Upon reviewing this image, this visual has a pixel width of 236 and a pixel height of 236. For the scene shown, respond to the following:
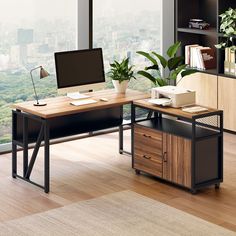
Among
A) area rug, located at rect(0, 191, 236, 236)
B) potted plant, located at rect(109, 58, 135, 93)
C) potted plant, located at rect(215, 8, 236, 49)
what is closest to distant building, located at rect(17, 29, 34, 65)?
potted plant, located at rect(109, 58, 135, 93)

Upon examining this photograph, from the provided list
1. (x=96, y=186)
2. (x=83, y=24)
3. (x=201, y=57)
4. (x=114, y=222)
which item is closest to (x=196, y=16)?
(x=201, y=57)

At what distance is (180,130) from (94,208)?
104 centimetres

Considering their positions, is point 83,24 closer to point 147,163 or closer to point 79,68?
point 79,68

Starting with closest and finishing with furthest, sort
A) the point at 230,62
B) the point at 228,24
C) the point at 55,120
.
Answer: the point at 55,120 < the point at 228,24 < the point at 230,62

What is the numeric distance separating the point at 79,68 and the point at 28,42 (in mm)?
980

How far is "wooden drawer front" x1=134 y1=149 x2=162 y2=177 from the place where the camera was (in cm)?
647

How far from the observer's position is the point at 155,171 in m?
6.51

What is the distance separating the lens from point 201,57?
8.34 m

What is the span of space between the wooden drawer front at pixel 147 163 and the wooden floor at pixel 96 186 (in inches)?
3.7

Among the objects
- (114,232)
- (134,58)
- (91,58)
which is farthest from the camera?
(134,58)

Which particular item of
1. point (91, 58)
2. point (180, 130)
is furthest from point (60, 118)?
point (180, 130)

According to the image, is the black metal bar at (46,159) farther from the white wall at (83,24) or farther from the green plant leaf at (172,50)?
the white wall at (83,24)

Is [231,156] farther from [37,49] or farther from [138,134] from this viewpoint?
[37,49]

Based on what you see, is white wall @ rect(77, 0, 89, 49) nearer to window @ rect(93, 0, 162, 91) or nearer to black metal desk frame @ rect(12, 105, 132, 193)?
window @ rect(93, 0, 162, 91)
